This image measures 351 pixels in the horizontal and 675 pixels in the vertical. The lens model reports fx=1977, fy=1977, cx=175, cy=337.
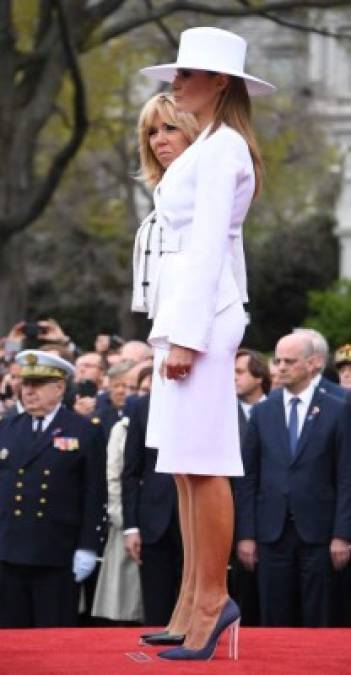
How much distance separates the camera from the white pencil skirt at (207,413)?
6977 millimetres

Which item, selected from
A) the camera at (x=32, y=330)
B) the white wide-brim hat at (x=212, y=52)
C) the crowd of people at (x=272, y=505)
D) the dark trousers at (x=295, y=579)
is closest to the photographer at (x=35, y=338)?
the camera at (x=32, y=330)

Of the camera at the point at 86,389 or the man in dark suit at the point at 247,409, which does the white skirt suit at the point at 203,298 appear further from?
the camera at the point at 86,389

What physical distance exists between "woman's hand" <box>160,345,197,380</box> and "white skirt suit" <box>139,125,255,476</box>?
3 centimetres

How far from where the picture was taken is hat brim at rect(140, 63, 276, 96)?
23.1 ft

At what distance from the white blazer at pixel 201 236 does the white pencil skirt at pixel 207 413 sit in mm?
76

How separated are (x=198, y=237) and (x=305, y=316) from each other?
37.6 m

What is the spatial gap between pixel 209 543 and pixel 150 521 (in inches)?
177

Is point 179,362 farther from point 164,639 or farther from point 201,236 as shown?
point 164,639

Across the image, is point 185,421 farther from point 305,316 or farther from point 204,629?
point 305,316

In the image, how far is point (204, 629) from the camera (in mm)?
6996

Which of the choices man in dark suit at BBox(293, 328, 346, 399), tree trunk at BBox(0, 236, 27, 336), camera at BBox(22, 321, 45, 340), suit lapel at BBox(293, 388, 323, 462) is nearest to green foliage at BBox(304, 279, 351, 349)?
tree trunk at BBox(0, 236, 27, 336)

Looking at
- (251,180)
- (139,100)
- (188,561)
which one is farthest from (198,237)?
(139,100)

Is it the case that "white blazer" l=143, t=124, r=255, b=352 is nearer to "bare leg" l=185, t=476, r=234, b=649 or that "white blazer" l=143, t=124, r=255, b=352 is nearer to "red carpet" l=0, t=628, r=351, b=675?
"bare leg" l=185, t=476, r=234, b=649

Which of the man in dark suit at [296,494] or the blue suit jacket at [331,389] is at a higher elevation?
the blue suit jacket at [331,389]
